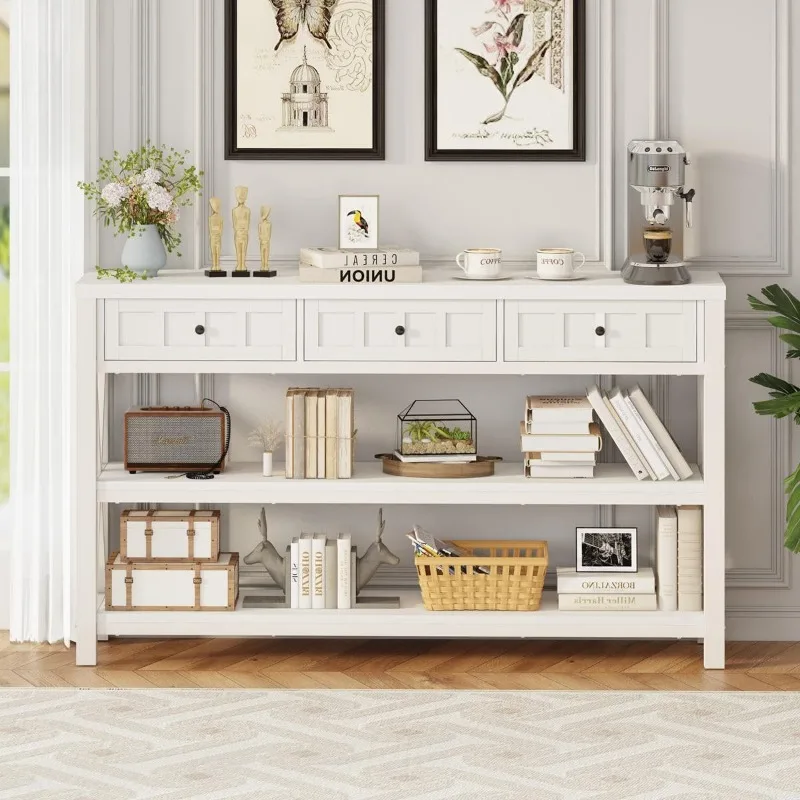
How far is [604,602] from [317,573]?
32.1 inches

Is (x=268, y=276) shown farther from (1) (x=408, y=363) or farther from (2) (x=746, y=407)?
(2) (x=746, y=407)

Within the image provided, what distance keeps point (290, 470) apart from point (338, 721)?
0.75 m

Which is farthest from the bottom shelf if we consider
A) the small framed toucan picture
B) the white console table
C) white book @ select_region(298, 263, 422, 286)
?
the small framed toucan picture

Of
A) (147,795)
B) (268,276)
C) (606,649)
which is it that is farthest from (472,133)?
(147,795)

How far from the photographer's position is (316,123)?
12.7 ft

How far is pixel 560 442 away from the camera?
3.63 m

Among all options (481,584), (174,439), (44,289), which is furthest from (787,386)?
(44,289)

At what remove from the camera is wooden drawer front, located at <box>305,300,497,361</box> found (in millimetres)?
3525

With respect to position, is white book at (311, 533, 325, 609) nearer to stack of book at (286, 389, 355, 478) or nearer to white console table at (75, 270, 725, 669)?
white console table at (75, 270, 725, 669)

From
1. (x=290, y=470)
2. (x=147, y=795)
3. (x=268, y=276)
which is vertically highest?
(x=268, y=276)

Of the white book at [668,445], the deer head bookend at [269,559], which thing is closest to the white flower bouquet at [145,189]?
the deer head bookend at [269,559]

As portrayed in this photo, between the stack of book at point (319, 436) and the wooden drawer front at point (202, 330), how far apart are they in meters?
0.17

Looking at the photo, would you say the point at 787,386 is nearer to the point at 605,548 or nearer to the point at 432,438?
the point at 605,548

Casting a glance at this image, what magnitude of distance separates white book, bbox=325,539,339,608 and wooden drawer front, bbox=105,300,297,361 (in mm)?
565
